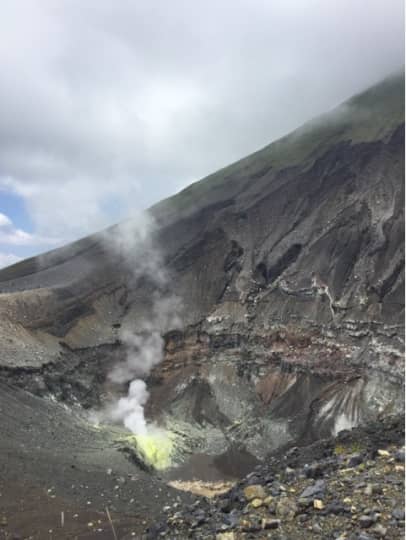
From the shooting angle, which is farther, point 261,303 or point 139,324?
point 139,324

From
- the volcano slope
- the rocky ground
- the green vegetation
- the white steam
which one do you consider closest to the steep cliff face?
the volcano slope

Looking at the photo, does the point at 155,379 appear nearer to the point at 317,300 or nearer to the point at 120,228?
the point at 317,300

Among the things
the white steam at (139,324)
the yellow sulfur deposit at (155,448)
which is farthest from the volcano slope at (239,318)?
the yellow sulfur deposit at (155,448)

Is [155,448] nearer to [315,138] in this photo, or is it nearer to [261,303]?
[261,303]

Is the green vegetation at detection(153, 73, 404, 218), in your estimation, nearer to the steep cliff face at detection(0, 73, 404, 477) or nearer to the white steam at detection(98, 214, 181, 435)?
the steep cliff face at detection(0, 73, 404, 477)

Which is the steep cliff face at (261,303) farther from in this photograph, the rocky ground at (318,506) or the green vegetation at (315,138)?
the rocky ground at (318,506)

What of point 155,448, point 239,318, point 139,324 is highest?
point 239,318

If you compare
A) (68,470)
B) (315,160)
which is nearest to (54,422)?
(68,470)

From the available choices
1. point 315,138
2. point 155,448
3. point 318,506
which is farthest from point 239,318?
point 318,506
